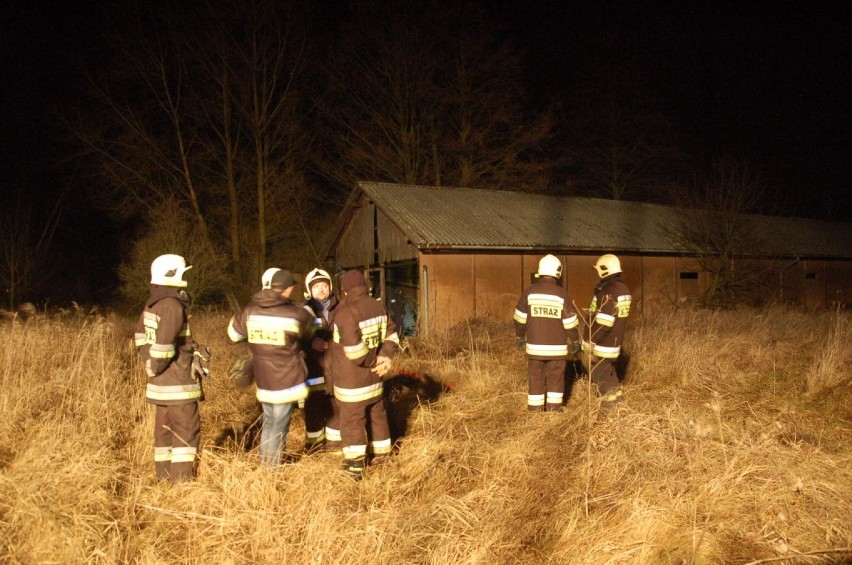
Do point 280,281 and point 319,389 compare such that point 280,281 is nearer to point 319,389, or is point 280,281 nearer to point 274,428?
point 274,428

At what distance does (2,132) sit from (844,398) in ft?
110

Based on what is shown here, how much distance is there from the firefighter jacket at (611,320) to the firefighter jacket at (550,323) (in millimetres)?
355

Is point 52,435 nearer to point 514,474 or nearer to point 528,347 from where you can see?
point 514,474

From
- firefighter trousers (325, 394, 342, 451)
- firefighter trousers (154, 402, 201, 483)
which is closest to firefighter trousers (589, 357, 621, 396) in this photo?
firefighter trousers (325, 394, 342, 451)

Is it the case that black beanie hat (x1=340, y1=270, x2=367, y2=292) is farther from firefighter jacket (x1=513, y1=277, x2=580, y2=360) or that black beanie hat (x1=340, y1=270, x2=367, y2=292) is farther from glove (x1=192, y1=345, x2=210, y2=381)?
firefighter jacket (x1=513, y1=277, x2=580, y2=360)

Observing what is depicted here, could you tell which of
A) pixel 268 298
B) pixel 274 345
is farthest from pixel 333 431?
pixel 268 298

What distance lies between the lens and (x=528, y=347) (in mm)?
6105

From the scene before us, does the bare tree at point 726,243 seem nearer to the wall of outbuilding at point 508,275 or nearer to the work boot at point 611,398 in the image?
the wall of outbuilding at point 508,275

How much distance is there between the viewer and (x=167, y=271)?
170 inches

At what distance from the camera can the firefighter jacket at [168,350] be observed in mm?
4152

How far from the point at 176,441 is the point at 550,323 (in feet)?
12.1

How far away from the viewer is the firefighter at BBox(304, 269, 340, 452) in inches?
206

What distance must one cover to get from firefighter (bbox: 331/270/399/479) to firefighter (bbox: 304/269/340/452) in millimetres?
472

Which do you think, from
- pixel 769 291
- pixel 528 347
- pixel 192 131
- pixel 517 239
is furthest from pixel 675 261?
pixel 192 131
